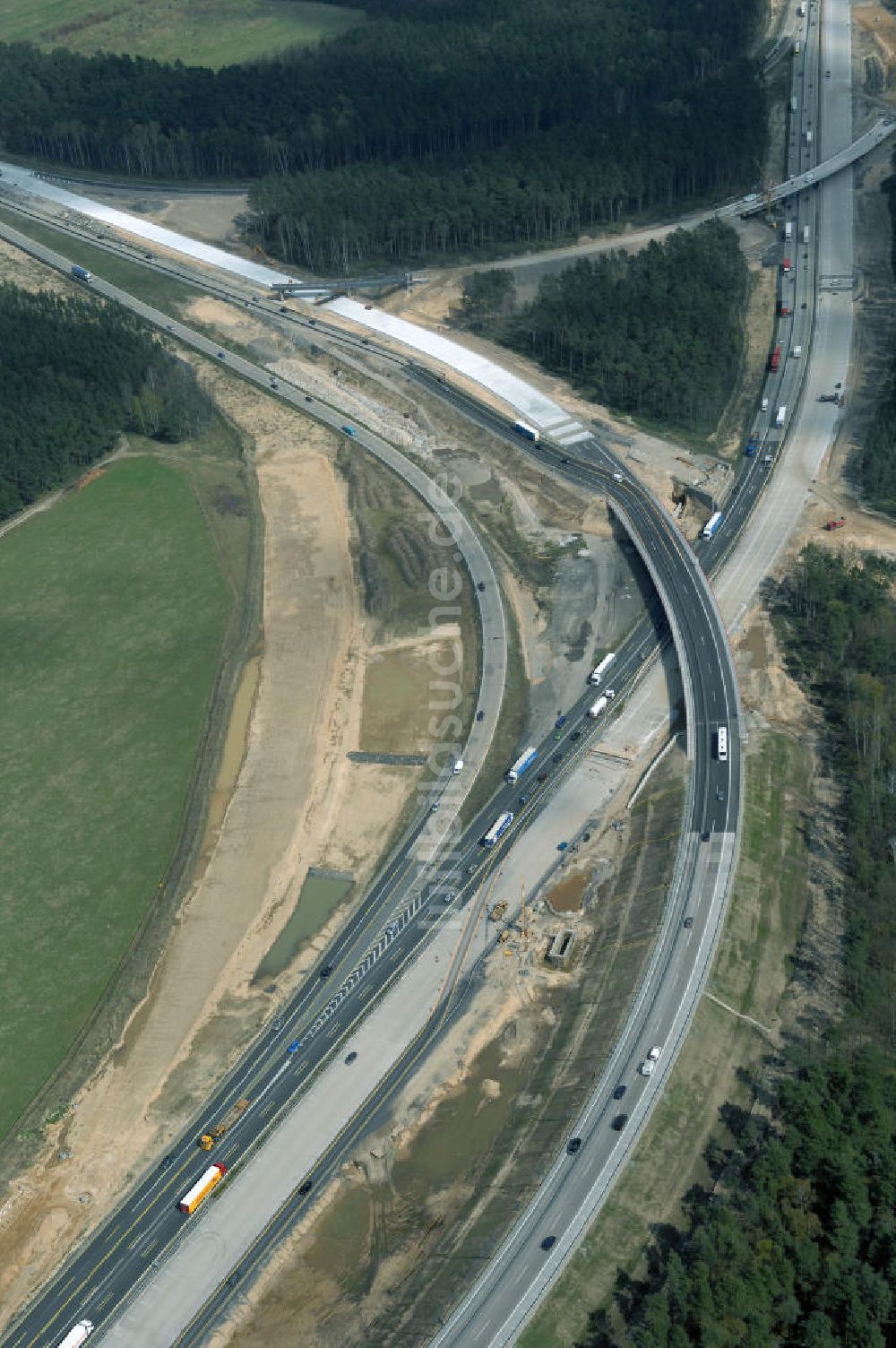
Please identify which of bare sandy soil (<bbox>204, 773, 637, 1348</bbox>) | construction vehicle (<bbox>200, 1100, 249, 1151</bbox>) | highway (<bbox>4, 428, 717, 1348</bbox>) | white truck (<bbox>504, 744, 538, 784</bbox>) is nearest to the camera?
bare sandy soil (<bbox>204, 773, 637, 1348</bbox>)

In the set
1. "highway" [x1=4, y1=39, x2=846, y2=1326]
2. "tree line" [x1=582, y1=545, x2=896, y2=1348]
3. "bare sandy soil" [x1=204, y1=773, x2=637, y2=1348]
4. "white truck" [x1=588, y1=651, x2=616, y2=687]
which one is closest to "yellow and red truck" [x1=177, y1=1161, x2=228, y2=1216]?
"highway" [x1=4, y1=39, x2=846, y2=1326]

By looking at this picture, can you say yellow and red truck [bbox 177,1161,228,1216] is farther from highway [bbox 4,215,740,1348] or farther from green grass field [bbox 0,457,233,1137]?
green grass field [bbox 0,457,233,1137]

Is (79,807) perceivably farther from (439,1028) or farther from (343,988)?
(439,1028)

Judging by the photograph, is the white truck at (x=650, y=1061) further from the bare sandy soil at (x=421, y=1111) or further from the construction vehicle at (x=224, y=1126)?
the construction vehicle at (x=224, y=1126)

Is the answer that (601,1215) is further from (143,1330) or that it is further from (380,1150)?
(143,1330)

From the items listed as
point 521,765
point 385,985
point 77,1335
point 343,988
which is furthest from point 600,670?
point 77,1335

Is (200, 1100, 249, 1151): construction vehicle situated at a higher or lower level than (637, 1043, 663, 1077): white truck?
lower

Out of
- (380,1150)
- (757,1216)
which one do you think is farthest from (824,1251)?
(380,1150)
